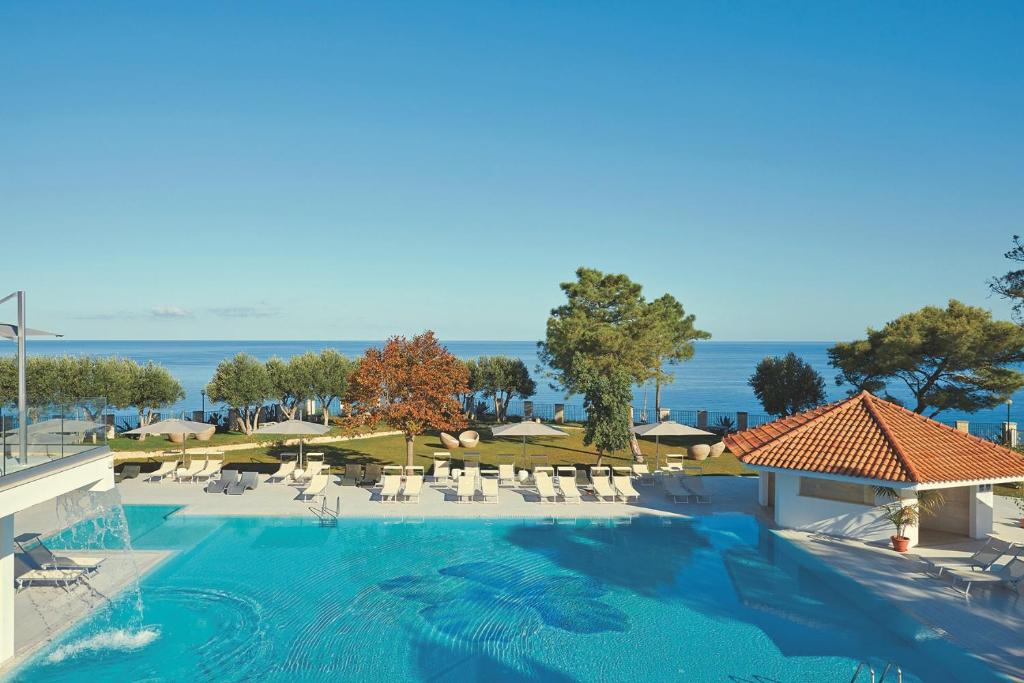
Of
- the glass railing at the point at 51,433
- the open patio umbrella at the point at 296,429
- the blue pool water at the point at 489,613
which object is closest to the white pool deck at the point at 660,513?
the blue pool water at the point at 489,613

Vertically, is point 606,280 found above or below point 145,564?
above

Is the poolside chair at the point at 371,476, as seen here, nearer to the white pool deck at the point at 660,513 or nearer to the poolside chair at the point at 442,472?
the white pool deck at the point at 660,513

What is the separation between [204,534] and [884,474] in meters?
15.7

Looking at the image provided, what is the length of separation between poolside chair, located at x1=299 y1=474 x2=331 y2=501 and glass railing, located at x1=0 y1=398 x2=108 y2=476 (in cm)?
783

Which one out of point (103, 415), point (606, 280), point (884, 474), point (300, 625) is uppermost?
point (606, 280)

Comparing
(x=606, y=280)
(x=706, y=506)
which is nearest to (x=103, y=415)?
(x=706, y=506)

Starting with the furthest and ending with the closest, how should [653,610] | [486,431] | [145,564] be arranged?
1. [486,431]
2. [145,564]
3. [653,610]

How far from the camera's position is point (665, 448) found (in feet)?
99.0

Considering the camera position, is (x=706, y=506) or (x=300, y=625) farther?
(x=706, y=506)

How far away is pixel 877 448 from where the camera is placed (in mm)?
16422

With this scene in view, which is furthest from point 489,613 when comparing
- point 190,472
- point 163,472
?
point 163,472

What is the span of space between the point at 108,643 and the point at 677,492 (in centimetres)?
1469

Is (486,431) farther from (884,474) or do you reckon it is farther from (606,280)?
(884,474)

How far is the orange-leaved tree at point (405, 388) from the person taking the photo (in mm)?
22047
